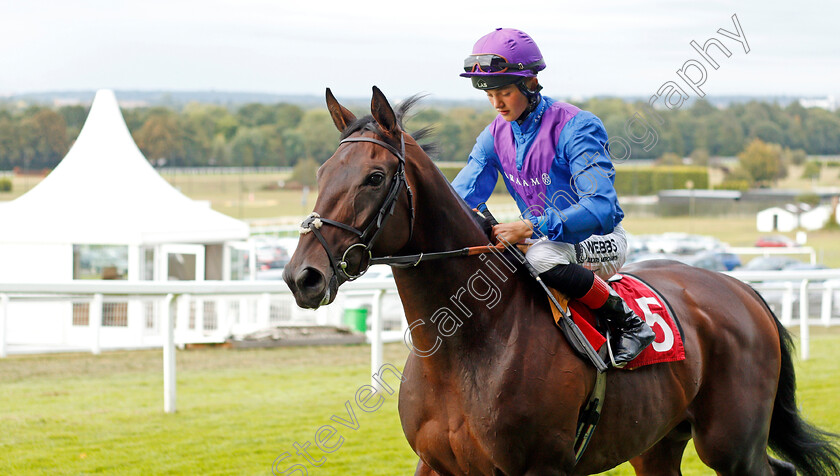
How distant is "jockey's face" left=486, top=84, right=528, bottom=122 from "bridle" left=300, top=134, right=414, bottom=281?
50 cm

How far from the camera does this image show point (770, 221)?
43531mm

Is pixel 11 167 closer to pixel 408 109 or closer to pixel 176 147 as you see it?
pixel 176 147

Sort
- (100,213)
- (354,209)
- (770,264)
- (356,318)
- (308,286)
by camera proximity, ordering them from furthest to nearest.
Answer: (770,264)
(356,318)
(100,213)
(354,209)
(308,286)

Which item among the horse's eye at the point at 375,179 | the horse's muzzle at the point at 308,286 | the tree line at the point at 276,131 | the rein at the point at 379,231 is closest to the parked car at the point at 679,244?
the tree line at the point at 276,131

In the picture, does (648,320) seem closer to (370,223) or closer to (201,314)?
(370,223)

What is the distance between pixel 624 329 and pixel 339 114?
1278 mm

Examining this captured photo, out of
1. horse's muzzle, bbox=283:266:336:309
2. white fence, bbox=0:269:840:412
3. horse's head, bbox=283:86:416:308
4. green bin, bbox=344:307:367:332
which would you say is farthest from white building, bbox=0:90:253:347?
horse's muzzle, bbox=283:266:336:309

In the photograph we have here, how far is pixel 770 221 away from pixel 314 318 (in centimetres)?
3623

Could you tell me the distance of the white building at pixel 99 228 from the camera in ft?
39.6

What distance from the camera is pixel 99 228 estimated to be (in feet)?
41.5

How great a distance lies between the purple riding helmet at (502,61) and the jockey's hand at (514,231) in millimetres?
485

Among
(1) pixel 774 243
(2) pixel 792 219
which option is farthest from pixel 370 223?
(2) pixel 792 219

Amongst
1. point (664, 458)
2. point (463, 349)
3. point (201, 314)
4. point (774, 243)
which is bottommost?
point (774, 243)

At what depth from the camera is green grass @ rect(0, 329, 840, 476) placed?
203 inches
